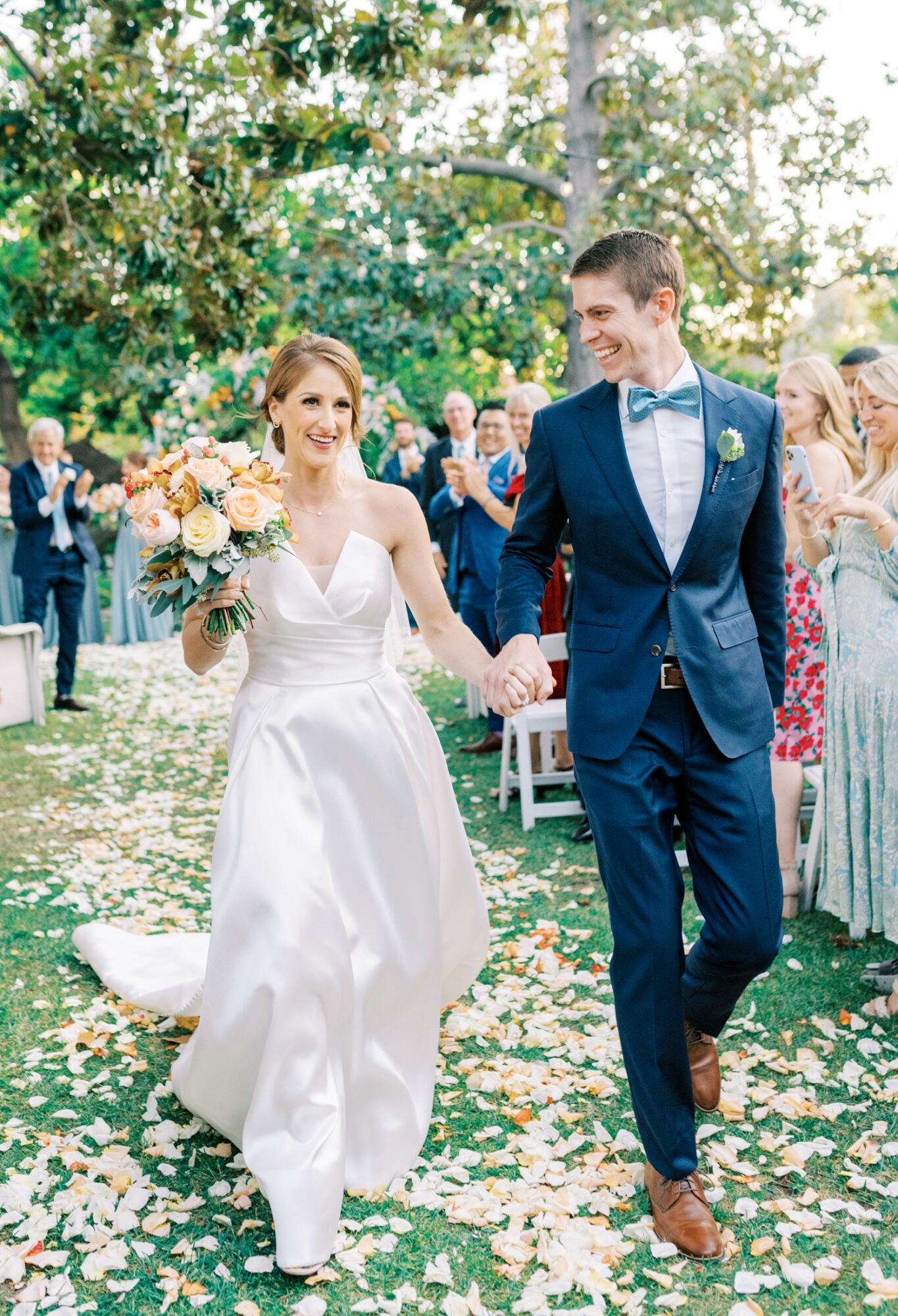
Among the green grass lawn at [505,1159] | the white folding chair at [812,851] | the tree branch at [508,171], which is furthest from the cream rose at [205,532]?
the tree branch at [508,171]

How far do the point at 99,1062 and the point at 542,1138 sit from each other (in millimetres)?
1628

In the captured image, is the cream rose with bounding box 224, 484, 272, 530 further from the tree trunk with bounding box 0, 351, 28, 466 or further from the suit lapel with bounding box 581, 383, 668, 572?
the tree trunk with bounding box 0, 351, 28, 466

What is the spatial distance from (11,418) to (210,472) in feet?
73.1

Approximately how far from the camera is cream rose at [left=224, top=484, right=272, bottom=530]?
10.6 feet

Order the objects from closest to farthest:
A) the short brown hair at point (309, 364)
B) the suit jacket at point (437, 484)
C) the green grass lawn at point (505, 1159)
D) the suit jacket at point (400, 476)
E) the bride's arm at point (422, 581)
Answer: the green grass lawn at point (505, 1159) < the short brown hair at point (309, 364) < the bride's arm at point (422, 581) < the suit jacket at point (437, 484) < the suit jacket at point (400, 476)

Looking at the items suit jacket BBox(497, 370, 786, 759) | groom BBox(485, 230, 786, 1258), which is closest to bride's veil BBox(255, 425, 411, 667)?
suit jacket BBox(497, 370, 786, 759)

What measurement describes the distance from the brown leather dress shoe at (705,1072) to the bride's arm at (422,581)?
1.37 m

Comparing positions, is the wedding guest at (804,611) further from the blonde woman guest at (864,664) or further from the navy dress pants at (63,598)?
the navy dress pants at (63,598)

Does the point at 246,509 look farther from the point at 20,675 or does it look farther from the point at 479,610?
the point at 20,675

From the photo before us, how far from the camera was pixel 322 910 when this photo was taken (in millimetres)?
3268

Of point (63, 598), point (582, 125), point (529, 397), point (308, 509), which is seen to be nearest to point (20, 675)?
point (63, 598)

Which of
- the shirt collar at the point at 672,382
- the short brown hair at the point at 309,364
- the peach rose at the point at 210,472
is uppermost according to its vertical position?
the short brown hair at the point at 309,364

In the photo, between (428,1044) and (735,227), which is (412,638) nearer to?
(735,227)

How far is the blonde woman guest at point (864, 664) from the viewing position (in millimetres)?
4281
